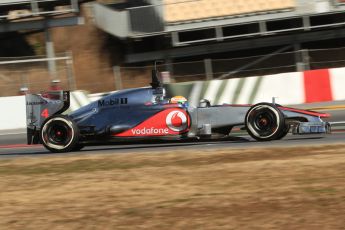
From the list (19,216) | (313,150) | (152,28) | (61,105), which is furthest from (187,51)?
(19,216)

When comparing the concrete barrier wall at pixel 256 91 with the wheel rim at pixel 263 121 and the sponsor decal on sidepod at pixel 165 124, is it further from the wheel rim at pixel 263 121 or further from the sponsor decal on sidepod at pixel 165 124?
the wheel rim at pixel 263 121

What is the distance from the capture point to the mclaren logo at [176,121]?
402 inches

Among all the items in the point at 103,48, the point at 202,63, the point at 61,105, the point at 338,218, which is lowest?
the point at 338,218

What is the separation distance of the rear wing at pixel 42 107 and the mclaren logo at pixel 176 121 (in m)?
1.96

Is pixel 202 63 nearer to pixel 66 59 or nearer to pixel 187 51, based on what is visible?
pixel 66 59

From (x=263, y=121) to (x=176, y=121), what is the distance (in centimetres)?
138

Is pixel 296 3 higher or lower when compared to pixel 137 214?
higher

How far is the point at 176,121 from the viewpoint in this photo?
10219 millimetres

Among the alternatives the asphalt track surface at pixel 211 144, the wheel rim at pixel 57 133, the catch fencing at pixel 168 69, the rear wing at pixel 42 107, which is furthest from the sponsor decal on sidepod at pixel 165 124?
the catch fencing at pixel 168 69

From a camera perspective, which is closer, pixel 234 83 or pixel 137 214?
pixel 137 214

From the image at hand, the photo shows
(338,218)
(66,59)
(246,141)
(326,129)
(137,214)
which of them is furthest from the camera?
(66,59)

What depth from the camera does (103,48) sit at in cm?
3002

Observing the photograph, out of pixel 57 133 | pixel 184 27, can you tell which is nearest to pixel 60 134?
pixel 57 133

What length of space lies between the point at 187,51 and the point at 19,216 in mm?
21687
